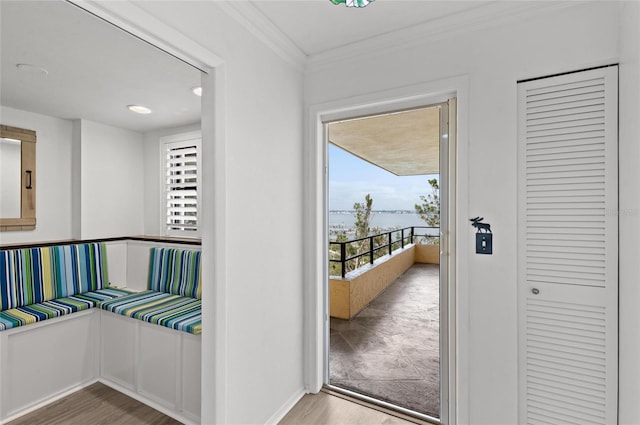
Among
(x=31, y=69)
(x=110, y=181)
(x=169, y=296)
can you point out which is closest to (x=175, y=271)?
(x=169, y=296)

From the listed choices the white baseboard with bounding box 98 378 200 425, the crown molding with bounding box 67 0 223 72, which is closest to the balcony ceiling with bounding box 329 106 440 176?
the crown molding with bounding box 67 0 223 72

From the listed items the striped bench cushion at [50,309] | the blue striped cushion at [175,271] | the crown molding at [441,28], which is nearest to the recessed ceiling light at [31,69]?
the blue striped cushion at [175,271]

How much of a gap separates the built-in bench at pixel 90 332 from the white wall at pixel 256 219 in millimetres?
438

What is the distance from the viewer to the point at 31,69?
2.07 m

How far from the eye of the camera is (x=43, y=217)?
2967 mm

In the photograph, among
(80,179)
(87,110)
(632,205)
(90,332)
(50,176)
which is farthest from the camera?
(80,179)

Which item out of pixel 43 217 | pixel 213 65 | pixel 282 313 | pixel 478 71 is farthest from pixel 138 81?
pixel 478 71

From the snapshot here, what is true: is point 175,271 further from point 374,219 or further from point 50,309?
point 374,219

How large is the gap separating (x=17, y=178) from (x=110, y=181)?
74cm

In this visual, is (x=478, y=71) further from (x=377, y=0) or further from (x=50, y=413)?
(x=50, y=413)

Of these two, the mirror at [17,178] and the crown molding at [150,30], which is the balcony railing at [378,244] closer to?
the crown molding at [150,30]

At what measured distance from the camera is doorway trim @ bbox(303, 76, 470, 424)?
1.73 meters

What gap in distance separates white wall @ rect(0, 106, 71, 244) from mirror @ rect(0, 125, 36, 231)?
0.18 feet

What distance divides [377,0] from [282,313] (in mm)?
1948
